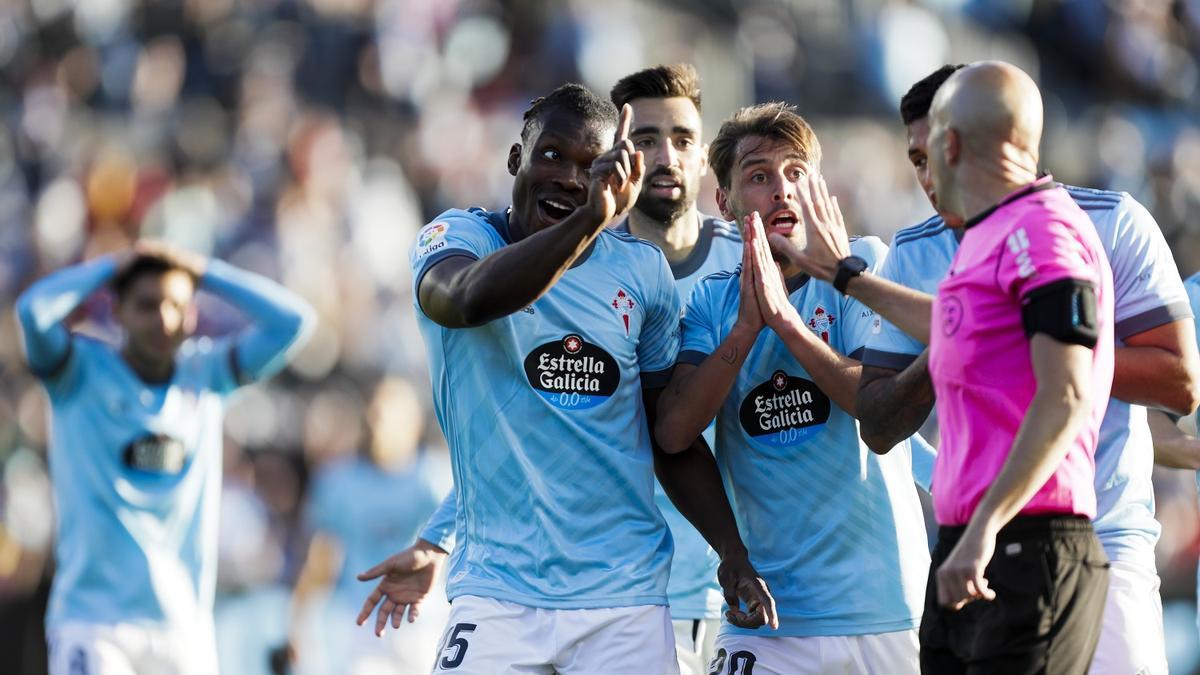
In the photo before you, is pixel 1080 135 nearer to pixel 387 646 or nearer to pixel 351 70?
pixel 351 70

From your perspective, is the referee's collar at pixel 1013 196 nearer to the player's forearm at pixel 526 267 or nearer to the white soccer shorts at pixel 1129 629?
the player's forearm at pixel 526 267

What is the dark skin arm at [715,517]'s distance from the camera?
4.79 meters

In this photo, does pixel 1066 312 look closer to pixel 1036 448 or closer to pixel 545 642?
pixel 1036 448

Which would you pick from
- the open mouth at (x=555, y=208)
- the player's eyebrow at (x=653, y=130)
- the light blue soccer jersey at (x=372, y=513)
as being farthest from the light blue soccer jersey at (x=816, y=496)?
the light blue soccer jersey at (x=372, y=513)

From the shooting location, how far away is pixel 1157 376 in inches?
178

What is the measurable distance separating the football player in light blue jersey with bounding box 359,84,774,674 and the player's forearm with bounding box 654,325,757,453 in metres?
0.08

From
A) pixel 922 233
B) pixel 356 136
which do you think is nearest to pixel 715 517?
pixel 922 233

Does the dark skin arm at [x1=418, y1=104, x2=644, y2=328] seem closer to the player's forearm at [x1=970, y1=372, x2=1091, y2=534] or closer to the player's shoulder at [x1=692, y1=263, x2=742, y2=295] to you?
the player's shoulder at [x1=692, y1=263, x2=742, y2=295]

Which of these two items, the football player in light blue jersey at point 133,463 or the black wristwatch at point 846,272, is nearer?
the black wristwatch at point 846,272

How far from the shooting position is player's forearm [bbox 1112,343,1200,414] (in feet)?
14.8

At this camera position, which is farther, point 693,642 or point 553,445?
point 693,642

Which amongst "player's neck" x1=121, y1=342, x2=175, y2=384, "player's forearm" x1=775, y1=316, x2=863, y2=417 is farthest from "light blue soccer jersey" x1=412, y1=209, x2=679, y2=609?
"player's neck" x1=121, y1=342, x2=175, y2=384

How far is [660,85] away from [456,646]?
3.07 meters

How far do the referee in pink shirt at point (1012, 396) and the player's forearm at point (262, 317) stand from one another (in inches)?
206
